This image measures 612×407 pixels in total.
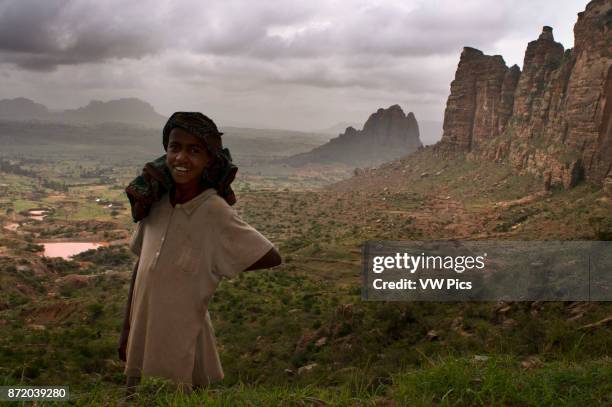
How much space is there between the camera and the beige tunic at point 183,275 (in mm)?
2791

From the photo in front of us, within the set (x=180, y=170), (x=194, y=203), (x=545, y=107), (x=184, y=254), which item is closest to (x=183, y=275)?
(x=184, y=254)

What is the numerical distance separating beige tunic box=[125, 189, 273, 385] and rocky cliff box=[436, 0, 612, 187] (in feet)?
128

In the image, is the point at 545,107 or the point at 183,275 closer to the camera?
the point at 183,275

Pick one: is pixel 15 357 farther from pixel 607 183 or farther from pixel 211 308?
pixel 607 183

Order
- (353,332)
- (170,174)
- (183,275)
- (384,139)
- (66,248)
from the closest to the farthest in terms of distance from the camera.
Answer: (183,275), (170,174), (353,332), (66,248), (384,139)

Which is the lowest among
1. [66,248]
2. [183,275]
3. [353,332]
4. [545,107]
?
[66,248]

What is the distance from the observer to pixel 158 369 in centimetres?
280

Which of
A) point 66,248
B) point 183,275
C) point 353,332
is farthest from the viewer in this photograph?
point 66,248

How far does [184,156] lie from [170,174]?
0.18 metres

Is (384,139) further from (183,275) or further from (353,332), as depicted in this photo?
(183,275)

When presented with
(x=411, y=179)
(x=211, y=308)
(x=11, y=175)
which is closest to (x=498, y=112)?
(x=411, y=179)

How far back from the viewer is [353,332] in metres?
11.2

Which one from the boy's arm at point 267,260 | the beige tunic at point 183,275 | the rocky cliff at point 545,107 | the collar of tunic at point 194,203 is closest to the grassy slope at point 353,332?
the beige tunic at point 183,275

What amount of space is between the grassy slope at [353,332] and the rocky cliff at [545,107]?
343 centimetres
